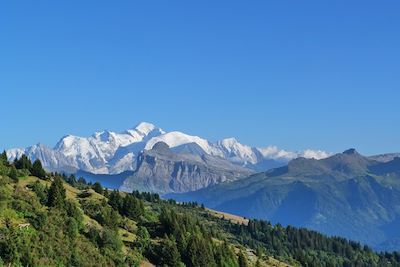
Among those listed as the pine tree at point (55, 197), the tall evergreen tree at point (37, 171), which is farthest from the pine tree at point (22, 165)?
the pine tree at point (55, 197)

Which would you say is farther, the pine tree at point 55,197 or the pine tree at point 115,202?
the pine tree at point 115,202

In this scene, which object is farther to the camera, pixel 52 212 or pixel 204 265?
pixel 204 265

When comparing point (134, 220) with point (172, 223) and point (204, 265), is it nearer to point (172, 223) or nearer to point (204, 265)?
point (172, 223)

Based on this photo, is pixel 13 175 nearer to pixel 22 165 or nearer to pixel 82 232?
pixel 22 165

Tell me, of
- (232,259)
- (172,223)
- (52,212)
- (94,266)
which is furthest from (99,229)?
(232,259)

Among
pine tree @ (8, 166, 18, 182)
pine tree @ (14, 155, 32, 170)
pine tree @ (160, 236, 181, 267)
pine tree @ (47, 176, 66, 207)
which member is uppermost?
pine tree @ (14, 155, 32, 170)

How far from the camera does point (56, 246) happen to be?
94.8 meters

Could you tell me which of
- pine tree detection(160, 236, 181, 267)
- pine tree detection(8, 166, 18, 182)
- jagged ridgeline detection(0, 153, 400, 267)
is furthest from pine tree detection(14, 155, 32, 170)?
pine tree detection(160, 236, 181, 267)

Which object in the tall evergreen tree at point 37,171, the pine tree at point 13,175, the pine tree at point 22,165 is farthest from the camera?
the pine tree at point 22,165

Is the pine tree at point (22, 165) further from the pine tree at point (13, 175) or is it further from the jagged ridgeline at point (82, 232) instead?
the pine tree at point (13, 175)

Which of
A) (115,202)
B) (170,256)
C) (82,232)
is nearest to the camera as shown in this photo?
(82,232)

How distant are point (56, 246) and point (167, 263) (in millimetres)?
29093

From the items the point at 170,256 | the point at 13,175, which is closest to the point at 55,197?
the point at 13,175

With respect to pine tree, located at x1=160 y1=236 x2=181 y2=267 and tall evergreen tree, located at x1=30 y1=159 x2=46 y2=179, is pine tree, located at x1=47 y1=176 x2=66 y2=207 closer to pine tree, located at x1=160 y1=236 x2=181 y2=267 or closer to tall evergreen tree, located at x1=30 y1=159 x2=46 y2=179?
pine tree, located at x1=160 y1=236 x2=181 y2=267
